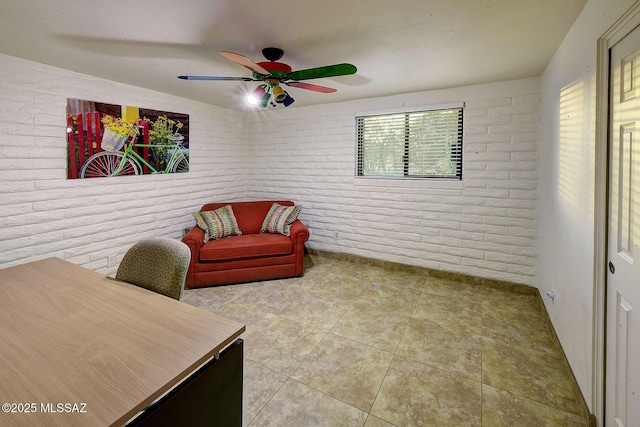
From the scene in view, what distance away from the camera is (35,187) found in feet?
8.30

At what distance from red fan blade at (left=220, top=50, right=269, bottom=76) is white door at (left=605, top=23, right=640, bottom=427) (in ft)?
5.84

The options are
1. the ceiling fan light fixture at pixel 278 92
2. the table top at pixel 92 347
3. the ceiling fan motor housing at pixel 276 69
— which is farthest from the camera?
the ceiling fan light fixture at pixel 278 92

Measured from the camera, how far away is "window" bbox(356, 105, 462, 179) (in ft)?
11.0

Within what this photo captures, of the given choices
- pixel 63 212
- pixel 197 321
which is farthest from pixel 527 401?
pixel 63 212

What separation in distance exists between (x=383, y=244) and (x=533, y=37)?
8.24ft

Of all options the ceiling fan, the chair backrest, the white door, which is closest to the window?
the ceiling fan

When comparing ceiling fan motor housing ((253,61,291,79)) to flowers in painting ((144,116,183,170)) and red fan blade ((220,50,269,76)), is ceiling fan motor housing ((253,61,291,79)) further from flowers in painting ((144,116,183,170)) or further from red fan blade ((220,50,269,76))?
flowers in painting ((144,116,183,170))

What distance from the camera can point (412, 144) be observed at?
357cm

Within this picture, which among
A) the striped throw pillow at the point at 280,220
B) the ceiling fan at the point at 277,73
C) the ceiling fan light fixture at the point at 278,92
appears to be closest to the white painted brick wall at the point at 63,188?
the striped throw pillow at the point at 280,220

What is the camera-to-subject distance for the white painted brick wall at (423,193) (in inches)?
119

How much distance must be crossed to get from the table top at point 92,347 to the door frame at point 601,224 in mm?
1679

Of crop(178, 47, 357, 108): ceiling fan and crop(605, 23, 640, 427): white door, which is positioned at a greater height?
crop(178, 47, 357, 108): ceiling fan

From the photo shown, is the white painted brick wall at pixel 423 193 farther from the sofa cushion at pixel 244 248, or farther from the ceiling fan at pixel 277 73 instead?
the ceiling fan at pixel 277 73

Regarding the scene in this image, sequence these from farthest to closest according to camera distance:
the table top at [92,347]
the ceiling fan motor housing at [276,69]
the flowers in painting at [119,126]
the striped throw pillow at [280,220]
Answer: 1. the striped throw pillow at [280,220]
2. the flowers in painting at [119,126]
3. the ceiling fan motor housing at [276,69]
4. the table top at [92,347]
